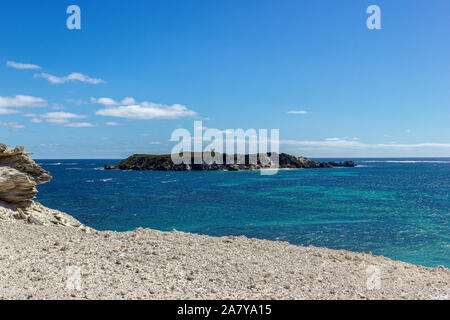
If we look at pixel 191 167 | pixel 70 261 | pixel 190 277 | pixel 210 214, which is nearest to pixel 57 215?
pixel 70 261

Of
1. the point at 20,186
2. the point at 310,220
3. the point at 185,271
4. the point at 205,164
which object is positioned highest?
the point at 20,186

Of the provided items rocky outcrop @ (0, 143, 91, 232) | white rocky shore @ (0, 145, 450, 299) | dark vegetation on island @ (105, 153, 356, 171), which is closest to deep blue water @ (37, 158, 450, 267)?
white rocky shore @ (0, 145, 450, 299)

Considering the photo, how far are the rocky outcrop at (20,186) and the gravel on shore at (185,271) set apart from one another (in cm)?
312

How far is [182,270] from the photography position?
10.5m

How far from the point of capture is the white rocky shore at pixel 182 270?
8828mm

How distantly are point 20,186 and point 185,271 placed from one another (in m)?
13.1

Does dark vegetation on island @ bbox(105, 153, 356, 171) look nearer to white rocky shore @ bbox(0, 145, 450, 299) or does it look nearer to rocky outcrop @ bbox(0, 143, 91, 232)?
rocky outcrop @ bbox(0, 143, 91, 232)

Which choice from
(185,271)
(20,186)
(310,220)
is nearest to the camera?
(185,271)

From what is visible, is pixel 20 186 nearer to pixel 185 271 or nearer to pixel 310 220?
pixel 185 271

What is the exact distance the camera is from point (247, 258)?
12.3 meters

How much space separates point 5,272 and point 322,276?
10.3 meters

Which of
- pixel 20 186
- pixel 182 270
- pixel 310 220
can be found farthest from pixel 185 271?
pixel 310 220

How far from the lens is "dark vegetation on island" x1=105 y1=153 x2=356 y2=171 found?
14525 centimetres

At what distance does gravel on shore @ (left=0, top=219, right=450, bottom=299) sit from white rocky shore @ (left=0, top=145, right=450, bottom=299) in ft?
0.09
